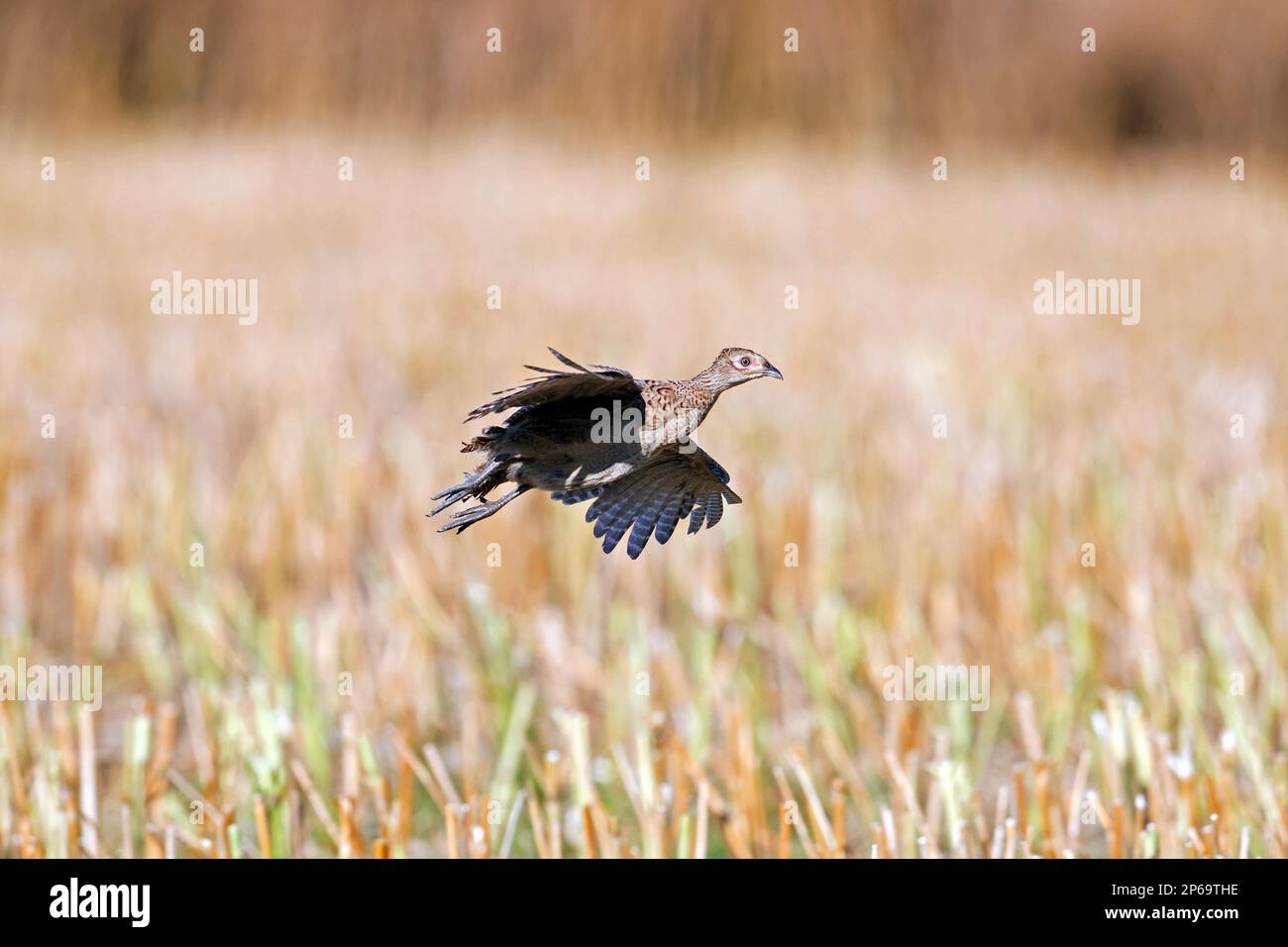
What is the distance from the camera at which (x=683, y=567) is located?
11.8 ft

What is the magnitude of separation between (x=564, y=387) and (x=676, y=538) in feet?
9.31

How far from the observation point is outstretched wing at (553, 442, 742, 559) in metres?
0.45

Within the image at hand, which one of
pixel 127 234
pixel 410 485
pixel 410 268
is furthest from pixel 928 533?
pixel 127 234

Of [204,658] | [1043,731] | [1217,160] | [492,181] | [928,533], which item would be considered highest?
[1217,160]

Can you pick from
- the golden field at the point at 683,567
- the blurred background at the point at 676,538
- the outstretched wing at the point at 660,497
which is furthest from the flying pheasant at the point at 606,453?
the golden field at the point at 683,567

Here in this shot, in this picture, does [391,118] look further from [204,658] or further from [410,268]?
[410,268]

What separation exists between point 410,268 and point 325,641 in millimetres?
2820

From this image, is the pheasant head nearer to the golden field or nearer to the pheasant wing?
the pheasant wing

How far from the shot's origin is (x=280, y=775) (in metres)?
2.24

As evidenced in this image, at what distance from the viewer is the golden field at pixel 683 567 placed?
2264 millimetres

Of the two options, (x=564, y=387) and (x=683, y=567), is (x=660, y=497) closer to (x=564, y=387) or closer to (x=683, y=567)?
(x=564, y=387)

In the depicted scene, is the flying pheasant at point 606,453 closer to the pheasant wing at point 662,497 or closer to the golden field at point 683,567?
the pheasant wing at point 662,497

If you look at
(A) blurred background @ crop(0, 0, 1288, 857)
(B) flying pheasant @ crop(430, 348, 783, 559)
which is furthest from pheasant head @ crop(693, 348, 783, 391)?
(A) blurred background @ crop(0, 0, 1288, 857)

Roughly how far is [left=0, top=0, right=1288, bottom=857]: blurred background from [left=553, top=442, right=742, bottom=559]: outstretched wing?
44 centimetres
